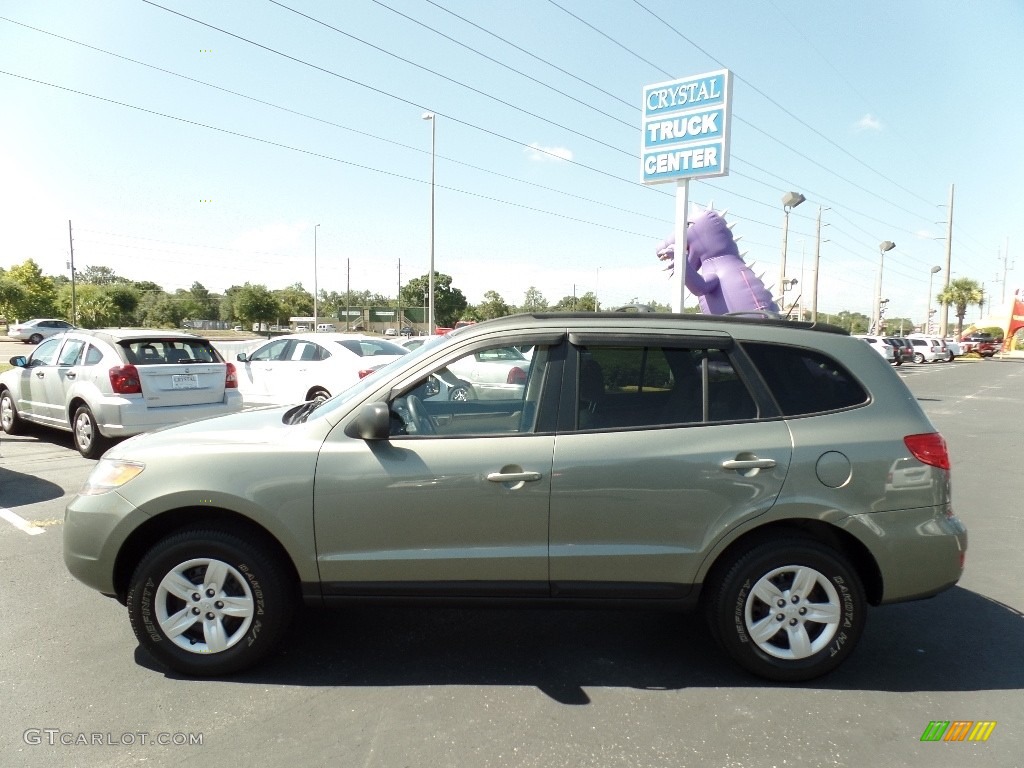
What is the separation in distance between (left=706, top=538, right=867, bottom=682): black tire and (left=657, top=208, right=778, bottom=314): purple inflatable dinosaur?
15.4m

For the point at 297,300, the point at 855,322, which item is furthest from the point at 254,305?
the point at 855,322

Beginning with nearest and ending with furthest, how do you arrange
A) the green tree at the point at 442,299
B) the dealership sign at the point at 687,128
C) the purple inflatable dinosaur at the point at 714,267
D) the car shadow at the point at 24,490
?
1. the car shadow at the point at 24,490
2. the dealership sign at the point at 687,128
3. the purple inflatable dinosaur at the point at 714,267
4. the green tree at the point at 442,299

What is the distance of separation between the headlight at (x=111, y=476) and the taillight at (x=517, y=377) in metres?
1.81

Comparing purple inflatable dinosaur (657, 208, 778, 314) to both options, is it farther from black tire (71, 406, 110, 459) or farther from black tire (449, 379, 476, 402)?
black tire (449, 379, 476, 402)

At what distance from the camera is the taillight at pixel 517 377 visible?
3577 mm

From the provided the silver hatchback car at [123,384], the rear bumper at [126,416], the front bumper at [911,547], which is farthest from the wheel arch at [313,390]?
the front bumper at [911,547]

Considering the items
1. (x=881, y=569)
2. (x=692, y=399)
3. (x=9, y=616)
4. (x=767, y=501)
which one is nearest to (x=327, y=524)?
(x=692, y=399)

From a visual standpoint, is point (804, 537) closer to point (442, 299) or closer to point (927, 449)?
point (927, 449)

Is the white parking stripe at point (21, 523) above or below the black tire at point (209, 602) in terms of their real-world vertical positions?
below

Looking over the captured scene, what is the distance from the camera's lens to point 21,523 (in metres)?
5.92

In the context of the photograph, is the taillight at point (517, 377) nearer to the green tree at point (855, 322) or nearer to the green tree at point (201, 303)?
the green tree at point (855, 322)

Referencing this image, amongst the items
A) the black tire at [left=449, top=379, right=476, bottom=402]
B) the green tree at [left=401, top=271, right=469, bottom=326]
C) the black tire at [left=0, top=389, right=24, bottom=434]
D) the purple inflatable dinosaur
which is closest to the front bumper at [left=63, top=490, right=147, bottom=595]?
the black tire at [left=449, top=379, right=476, bottom=402]

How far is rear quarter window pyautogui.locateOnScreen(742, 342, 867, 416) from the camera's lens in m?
3.44

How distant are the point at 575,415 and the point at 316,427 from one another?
1.24m
